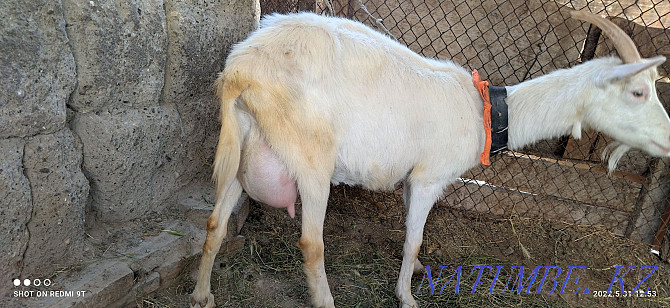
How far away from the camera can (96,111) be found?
2.37 m

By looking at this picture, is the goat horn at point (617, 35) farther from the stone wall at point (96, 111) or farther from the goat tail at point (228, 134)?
the stone wall at point (96, 111)

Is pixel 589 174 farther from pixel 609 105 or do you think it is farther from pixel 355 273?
pixel 355 273

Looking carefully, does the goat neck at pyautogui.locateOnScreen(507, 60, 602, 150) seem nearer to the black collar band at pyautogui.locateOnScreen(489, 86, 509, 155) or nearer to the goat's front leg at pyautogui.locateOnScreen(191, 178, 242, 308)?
the black collar band at pyautogui.locateOnScreen(489, 86, 509, 155)

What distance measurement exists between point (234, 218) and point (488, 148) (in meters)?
1.55

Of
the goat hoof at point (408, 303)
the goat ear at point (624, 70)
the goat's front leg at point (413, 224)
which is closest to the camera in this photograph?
the goat ear at point (624, 70)

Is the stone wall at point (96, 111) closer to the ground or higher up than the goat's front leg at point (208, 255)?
higher up

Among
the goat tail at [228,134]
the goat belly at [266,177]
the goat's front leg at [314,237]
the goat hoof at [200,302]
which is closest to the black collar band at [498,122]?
the goat's front leg at [314,237]

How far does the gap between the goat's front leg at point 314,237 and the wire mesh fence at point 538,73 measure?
167 cm

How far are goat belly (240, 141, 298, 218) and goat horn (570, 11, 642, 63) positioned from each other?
1.59m

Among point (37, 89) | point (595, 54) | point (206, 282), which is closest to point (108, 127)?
point (37, 89)

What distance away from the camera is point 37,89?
→ 2.04 meters

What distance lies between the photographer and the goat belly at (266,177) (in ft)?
7.68

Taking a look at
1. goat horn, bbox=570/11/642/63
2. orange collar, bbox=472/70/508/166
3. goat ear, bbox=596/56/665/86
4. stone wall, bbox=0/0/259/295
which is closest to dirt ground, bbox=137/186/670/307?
stone wall, bbox=0/0/259/295

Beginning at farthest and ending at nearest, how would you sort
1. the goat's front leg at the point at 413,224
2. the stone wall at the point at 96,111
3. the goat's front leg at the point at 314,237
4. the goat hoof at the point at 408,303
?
the goat hoof at the point at 408,303
the goat's front leg at the point at 413,224
the goat's front leg at the point at 314,237
the stone wall at the point at 96,111
